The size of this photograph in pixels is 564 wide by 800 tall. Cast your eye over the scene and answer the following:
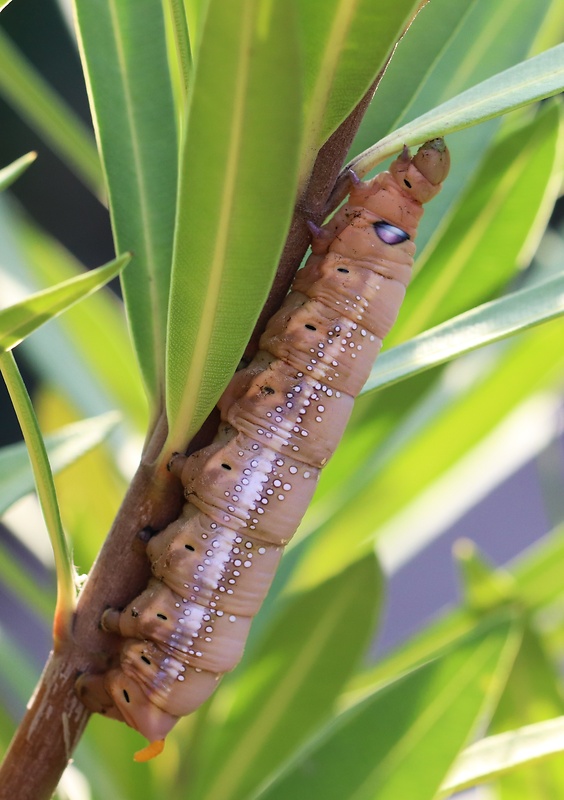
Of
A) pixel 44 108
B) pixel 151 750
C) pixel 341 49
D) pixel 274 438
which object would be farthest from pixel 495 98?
pixel 44 108

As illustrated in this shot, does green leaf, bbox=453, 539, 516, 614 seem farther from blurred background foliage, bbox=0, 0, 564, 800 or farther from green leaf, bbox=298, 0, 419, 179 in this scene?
green leaf, bbox=298, 0, 419, 179

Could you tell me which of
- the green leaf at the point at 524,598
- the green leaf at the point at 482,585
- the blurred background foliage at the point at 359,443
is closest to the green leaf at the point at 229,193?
the blurred background foliage at the point at 359,443

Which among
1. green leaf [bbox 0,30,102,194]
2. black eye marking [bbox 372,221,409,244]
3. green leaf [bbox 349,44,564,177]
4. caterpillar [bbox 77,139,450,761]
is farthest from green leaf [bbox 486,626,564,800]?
green leaf [bbox 0,30,102,194]

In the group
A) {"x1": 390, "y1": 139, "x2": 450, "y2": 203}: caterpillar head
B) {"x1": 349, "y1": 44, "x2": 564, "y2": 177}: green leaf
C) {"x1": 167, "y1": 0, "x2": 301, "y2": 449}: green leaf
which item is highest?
{"x1": 167, "y1": 0, "x2": 301, "y2": 449}: green leaf

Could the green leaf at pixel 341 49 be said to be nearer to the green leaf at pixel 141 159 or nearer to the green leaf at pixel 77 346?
the green leaf at pixel 141 159

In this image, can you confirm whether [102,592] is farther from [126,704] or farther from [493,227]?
[493,227]

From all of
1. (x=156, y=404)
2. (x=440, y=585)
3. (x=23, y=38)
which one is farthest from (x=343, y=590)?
(x=440, y=585)
